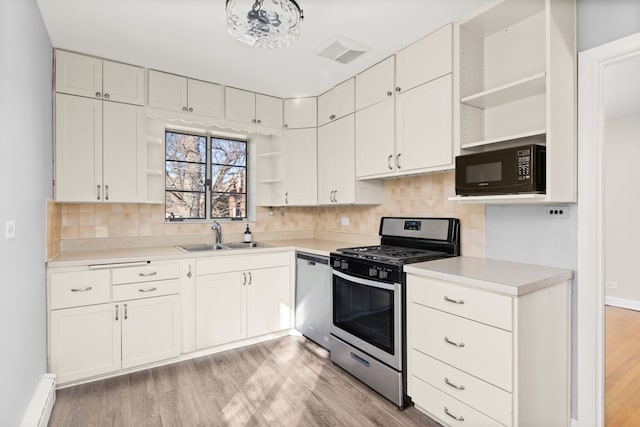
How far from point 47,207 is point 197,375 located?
1.61 metres

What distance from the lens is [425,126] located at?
7.75ft

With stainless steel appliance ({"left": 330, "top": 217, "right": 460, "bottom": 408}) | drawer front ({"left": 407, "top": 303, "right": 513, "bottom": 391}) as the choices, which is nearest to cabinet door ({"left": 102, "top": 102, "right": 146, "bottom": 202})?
stainless steel appliance ({"left": 330, "top": 217, "right": 460, "bottom": 408})

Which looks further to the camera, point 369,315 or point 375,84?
point 375,84

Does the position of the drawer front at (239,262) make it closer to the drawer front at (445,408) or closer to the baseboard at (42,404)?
the baseboard at (42,404)

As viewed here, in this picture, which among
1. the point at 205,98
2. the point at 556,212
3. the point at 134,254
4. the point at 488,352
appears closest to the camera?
the point at 488,352

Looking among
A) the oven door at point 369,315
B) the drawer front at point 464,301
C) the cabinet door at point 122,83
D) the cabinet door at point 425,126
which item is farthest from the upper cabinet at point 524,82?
the cabinet door at point 122,83

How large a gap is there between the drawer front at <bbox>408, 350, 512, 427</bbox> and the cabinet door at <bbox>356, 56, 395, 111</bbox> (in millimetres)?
1973

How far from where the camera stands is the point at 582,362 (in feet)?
5.99

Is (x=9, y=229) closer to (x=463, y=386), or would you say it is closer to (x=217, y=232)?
(x=217, y=232)

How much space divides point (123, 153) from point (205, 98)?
0.89 meters

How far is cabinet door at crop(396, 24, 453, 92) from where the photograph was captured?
2209 millimetres

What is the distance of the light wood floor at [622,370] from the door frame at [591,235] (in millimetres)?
292

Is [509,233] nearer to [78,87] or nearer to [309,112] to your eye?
[309,112]

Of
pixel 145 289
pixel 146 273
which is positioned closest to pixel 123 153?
pixel 146 273
